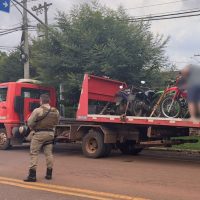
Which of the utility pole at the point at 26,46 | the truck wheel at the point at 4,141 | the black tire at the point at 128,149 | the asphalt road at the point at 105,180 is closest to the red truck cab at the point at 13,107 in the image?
the truck wheel at the point at 4,141

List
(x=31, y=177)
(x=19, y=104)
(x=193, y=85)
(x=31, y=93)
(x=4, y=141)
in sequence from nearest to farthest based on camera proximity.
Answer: (x=193, y=85)
(x=31, y=177)
(x=19, y=104)
(x=4, y=141)
(x=31, y=93)

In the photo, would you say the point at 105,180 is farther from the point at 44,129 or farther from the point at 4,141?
the point at 4,141

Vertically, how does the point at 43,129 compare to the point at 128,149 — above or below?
above

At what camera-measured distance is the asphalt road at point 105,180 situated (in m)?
6.15

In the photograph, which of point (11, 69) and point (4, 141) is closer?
point (4, 141)

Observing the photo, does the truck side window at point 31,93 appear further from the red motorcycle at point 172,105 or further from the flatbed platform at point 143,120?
the red motorcycle at point 172,105

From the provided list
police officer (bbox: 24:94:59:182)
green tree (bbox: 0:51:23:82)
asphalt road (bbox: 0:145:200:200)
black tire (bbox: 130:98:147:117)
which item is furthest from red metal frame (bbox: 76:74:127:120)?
green tree (bbox: 0:51:23:82)

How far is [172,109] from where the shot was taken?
391 inches

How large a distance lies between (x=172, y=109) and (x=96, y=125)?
2.35 m

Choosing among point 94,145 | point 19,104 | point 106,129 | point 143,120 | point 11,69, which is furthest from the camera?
point 11,69

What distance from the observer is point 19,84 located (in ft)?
44.1

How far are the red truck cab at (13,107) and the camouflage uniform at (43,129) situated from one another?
572 cm

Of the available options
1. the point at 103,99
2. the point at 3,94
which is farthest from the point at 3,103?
the point at 103,99

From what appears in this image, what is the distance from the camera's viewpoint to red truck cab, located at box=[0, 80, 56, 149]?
1328 centimetres
